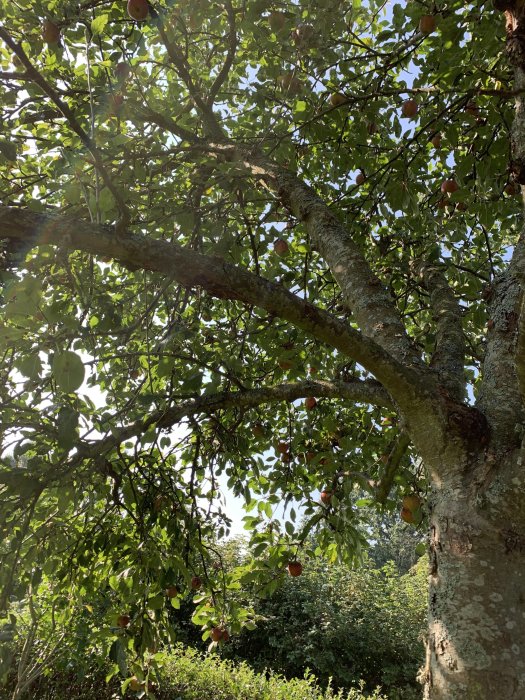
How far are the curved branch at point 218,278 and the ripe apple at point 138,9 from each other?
1.23 meters

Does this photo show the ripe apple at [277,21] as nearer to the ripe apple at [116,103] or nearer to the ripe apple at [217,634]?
the ripe apple at [116,103]

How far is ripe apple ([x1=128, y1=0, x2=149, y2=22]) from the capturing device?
189 cm

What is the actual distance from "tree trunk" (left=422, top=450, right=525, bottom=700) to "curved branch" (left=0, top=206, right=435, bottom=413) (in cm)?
32

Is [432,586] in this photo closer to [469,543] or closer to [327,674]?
[469,543]

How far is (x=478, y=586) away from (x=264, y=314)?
2.23 meters

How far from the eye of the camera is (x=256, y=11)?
81.6 inches

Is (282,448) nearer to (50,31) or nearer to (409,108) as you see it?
(409,108)

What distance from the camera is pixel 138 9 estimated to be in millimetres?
1919

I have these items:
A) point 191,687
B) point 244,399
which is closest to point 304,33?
point 244,399

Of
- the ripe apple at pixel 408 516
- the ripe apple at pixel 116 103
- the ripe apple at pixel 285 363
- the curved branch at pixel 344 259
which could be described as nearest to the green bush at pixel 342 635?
the ripe apple at pixel 408 516

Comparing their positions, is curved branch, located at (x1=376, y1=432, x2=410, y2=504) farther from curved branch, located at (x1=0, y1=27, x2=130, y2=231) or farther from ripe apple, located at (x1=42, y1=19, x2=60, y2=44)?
ripe apple, located at (x1=42, y1=19, x2=60, y2=44)

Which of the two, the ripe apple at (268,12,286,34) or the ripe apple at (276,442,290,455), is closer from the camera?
the ripe apple at (268,12,286,34)

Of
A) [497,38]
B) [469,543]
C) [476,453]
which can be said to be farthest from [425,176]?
[469,543]

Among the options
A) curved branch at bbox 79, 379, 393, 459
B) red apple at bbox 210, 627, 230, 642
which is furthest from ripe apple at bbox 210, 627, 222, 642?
curved branch at bbox 79, 379, 393, 459
